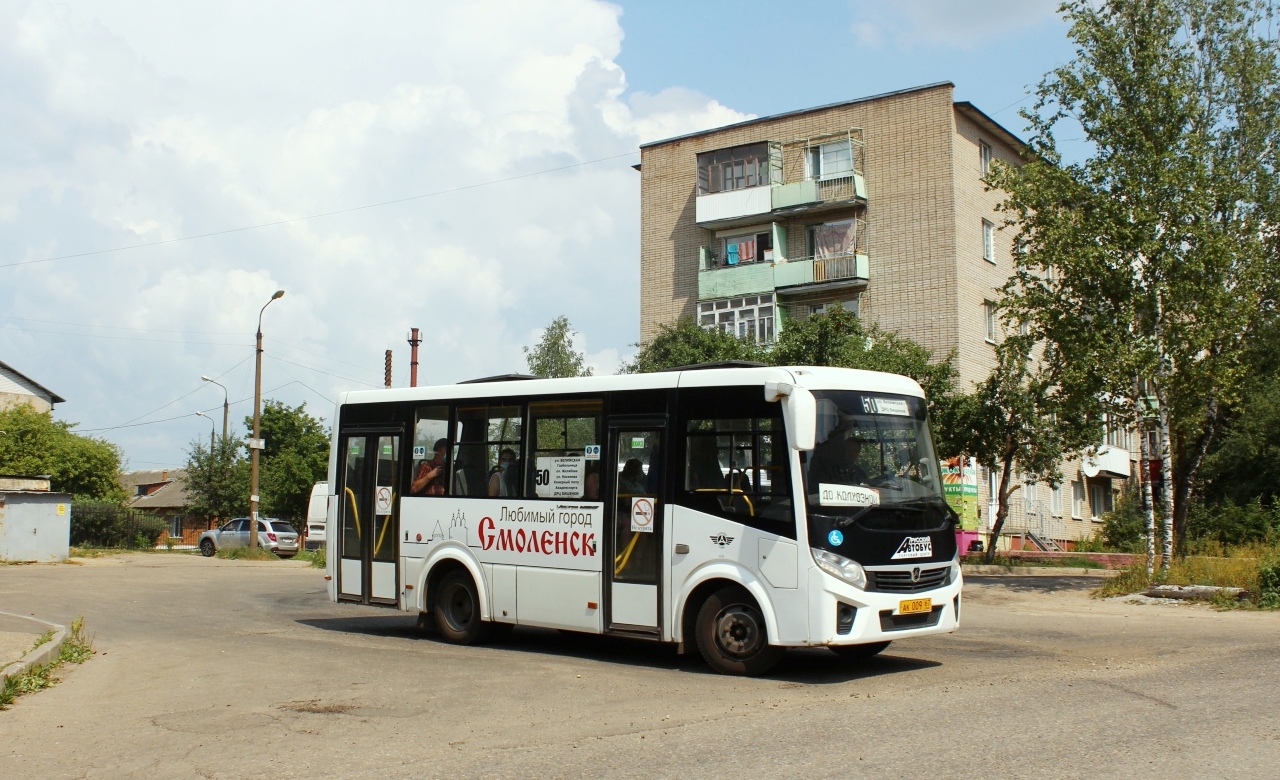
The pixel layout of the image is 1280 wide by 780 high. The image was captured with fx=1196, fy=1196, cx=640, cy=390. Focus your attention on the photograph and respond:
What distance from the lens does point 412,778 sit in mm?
6633

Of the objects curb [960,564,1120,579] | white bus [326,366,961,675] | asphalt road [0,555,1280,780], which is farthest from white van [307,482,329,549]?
white bus [326,366,961,675]

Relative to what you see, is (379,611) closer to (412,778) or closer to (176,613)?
(176,613)

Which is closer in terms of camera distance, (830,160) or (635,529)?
(635,529)

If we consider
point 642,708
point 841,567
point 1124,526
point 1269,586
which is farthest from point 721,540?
point 1124,526

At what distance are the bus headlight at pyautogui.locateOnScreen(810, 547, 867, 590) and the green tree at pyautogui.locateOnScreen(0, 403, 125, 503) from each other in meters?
44.9

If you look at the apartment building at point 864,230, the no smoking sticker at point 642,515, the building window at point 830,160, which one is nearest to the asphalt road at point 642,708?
the no smoking sticker at point 642,515

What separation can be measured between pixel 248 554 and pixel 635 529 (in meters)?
33.4

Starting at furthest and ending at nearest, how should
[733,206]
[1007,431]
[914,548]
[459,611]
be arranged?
[733,206], [1007,431], [459,611], [914,548]

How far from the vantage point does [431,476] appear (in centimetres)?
1374

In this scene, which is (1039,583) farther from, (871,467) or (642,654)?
(871,467)

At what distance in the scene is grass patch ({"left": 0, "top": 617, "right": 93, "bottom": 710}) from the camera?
9.76m

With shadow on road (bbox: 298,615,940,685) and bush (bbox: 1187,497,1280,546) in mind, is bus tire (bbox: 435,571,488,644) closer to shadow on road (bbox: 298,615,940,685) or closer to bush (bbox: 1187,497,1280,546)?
shadow on road (bbox: 298,615,940,685)

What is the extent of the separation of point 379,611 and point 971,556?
64.4 feet

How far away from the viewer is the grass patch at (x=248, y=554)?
136 ft
